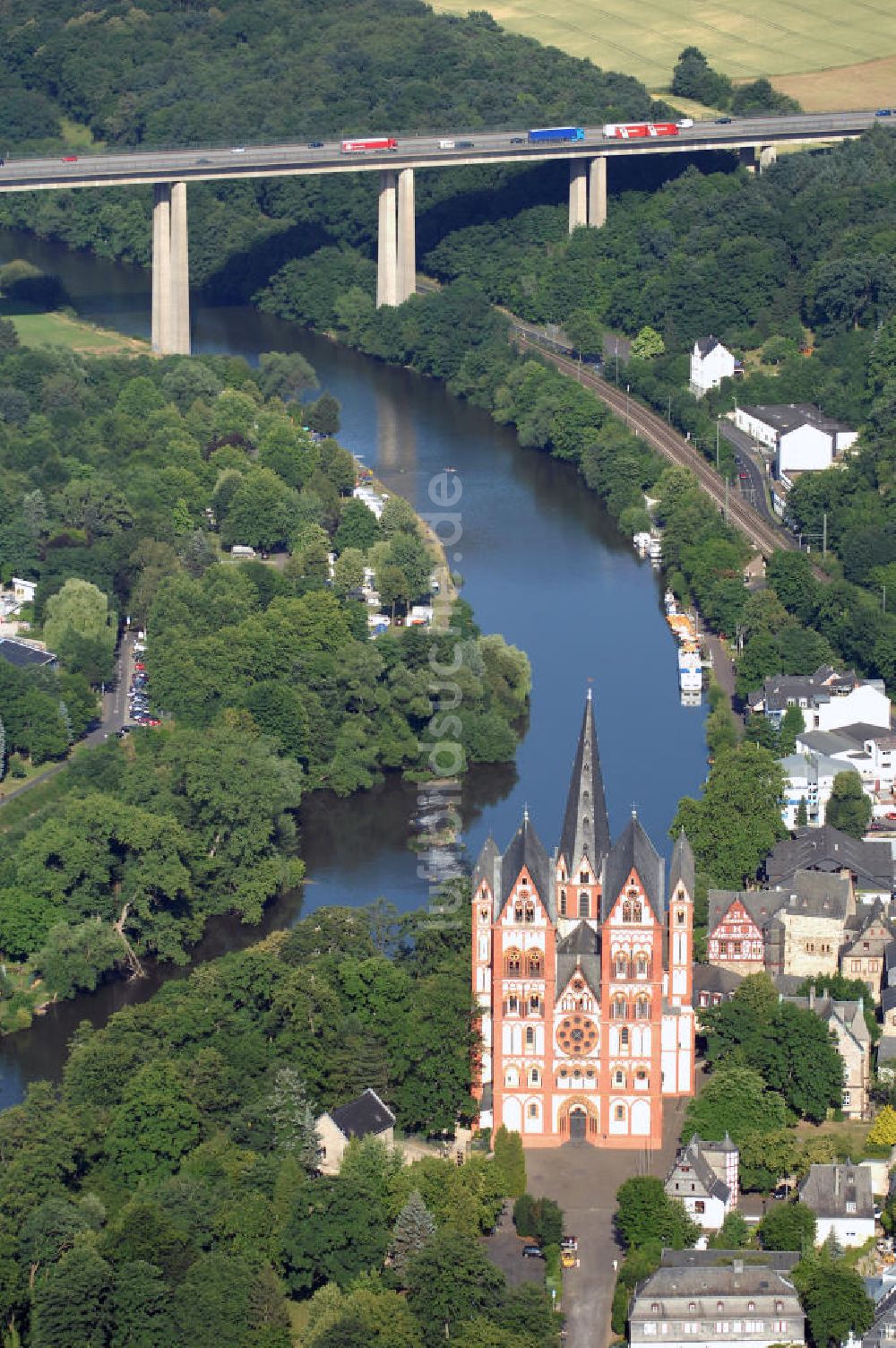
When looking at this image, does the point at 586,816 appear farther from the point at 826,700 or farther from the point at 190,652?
the point at 190,652

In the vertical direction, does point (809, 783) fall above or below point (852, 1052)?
above

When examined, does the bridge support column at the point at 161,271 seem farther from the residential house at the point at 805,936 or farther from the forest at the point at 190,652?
the residential house at the point at 805,936

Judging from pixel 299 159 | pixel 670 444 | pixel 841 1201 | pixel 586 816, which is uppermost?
pixel 299 159

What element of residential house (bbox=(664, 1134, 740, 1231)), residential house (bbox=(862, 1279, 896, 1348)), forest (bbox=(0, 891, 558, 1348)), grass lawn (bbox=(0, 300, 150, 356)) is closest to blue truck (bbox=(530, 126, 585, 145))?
grass lawn (bbox=(0, 300, 150, 356))

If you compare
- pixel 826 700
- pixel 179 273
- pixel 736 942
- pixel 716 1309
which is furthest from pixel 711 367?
pixel 716 1309

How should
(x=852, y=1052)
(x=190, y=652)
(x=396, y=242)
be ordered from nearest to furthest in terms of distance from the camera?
(x=852, y=1052)
(x=190, y=652)
(x=396, y=242)

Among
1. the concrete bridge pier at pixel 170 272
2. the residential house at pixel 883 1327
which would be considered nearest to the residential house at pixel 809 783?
the residential house at pixel 883 1327

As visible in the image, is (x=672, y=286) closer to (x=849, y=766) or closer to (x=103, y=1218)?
(x=849, y=766)

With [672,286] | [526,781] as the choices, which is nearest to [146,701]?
[526,781]
